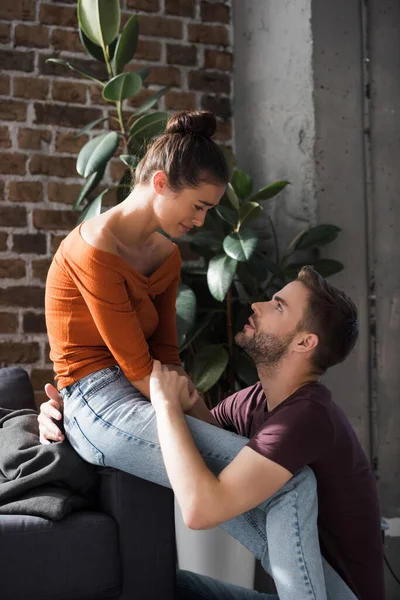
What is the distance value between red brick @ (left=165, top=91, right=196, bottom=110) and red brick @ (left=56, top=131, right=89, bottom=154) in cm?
46

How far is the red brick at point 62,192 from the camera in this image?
3203 mm

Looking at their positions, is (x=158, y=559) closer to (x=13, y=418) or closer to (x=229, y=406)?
(x=229, y=406)

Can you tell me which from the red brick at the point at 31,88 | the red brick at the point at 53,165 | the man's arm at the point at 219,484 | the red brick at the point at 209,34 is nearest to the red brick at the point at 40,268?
the red brick at the point at 53,165

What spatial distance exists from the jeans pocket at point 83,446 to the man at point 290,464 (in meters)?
0.15

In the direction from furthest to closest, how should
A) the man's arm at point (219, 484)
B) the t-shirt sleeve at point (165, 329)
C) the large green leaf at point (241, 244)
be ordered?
the large green leaf at point (241, 244) → the t-shirt sleeve at point (165, 329) → the man's arm at point (219, 484)

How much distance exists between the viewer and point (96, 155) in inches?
107

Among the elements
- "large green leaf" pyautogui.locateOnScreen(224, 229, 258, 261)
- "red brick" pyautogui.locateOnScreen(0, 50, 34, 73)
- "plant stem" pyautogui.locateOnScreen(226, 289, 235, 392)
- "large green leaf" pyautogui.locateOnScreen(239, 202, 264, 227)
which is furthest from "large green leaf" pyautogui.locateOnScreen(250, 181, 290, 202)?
"red brick" pyautogui.locateOnScreen(0, 50, 34, 73)

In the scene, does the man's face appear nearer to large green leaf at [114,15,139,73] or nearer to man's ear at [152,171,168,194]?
man's ear at [152,171,168,194]

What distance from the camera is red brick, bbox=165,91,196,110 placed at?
11.2 ft

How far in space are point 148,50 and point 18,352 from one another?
4.76 feet

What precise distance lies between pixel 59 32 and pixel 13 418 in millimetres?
1823

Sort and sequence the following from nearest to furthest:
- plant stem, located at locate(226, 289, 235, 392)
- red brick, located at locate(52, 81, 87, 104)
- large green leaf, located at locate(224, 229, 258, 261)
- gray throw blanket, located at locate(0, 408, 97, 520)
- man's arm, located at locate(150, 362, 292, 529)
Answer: man's arm, located at locate(150, 362, 292, 529), gray throw blanket, located at locate(0, 408, 97, 520), large green leaf, located at locate(224, 229, 258, 261), plant stem, located at locate(226, 289, 235, 392), red brick, located at locate(52, 81, 87, 104)

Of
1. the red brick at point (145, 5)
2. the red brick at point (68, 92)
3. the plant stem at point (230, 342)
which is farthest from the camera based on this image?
the red brick at point (145, 5)

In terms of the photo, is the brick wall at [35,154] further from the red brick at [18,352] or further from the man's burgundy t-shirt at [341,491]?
the man's burgundy t-shirt at [341,491]
